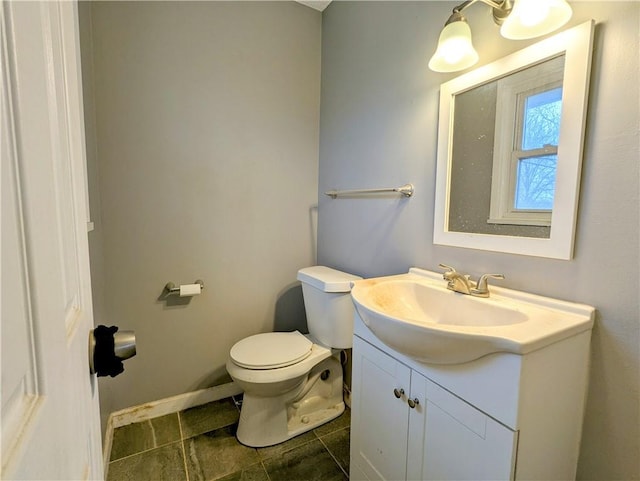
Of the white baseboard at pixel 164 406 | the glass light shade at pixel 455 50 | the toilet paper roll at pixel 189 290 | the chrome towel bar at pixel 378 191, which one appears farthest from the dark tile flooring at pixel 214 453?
the glass light shade at pixel 455 50

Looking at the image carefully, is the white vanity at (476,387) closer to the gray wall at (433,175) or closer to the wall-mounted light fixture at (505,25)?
the gray wall at (433,175)

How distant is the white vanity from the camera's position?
688 millimetres

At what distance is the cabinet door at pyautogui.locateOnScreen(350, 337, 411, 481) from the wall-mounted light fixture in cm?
106

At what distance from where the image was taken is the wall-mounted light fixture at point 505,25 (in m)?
0.82

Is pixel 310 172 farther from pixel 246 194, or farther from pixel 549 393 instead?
pixel 549 393

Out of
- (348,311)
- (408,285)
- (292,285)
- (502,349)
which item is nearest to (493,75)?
(408,285)

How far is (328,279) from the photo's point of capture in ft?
5.12

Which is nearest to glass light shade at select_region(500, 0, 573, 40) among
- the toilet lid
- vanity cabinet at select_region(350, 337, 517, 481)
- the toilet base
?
vanity cabinet at select_region(350, 337, 517, 481)

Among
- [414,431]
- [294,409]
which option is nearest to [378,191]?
[414,431]

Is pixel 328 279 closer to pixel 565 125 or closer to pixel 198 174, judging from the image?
pixel 198 174

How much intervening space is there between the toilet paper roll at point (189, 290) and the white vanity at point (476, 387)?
98 centimetres

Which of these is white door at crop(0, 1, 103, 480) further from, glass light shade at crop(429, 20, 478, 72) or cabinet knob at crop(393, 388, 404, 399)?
glass light shade at crop(429, 20, 478, 72)

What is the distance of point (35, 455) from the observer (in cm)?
23

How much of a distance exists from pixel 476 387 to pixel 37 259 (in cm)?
88
